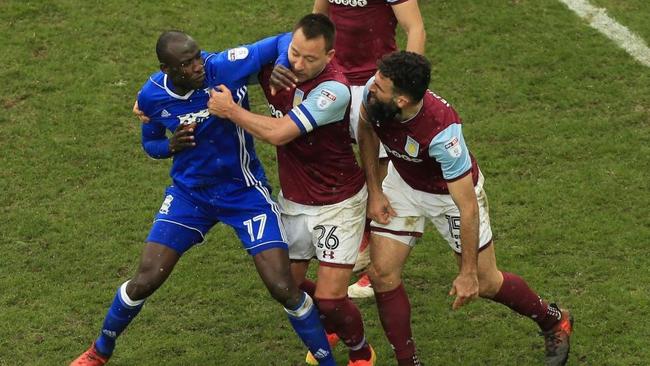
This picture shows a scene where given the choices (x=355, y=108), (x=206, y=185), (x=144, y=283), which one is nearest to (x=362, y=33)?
(x=355, y=108)

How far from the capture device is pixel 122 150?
36.2ft

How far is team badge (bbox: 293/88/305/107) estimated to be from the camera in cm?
759

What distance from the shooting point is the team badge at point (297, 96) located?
759cm

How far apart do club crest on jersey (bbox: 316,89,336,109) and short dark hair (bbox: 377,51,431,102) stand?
37 centimetres

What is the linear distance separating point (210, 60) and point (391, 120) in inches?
50.7

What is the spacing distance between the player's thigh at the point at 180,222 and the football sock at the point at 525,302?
206 centimetres

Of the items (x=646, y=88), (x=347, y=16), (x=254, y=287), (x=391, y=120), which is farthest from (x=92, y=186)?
(x=646, y=88)

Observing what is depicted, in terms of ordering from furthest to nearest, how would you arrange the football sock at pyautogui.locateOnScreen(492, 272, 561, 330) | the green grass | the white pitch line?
Result: the white pitch line → the green grass → the football sock at pyautogui.locateOnScreen(492, 272, 561, 330)

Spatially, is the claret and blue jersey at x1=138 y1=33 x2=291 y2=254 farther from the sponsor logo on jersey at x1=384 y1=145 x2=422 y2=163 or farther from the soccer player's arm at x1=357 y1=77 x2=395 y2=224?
the sponsor logo on jersey at x1=384 y1=145 x2=422 y2=163

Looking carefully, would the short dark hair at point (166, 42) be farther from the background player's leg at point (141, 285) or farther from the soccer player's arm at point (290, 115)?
the background player's leg at point (141, 285)

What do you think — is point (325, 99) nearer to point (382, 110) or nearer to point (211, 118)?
point (382, 110)

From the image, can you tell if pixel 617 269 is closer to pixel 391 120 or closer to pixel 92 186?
pixel 391 120

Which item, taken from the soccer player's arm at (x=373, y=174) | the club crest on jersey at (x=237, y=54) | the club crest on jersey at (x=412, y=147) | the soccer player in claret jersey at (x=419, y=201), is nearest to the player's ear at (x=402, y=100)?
the soccer player in claret jersey at (x=419, y=201)

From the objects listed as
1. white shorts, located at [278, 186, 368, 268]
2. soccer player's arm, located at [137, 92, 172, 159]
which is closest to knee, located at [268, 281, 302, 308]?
white shorts, located at [278, 186, 368, 268]
